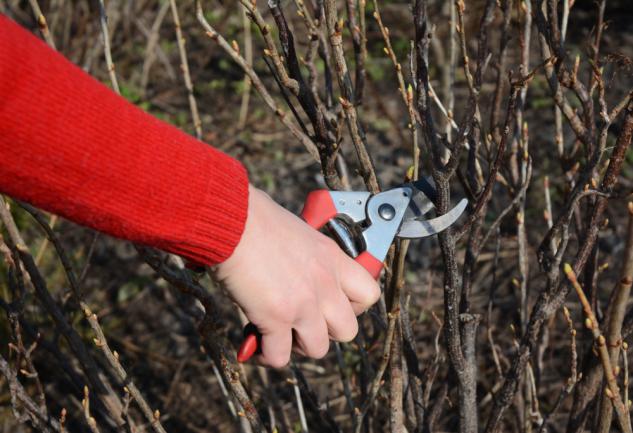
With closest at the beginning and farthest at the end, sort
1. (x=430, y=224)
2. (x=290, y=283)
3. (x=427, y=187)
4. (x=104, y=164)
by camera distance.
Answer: (x=104, y=164), (x=290, y=283), (x=430, y=224), (x=427, y=187)

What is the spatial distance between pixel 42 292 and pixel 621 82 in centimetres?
299

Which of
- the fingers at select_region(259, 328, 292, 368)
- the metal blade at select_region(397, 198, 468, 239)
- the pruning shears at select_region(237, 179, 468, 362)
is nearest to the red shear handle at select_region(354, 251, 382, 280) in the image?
the pruning shears at select_region(237, 179, 468, 362)

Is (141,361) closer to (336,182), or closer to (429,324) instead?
(429,324)

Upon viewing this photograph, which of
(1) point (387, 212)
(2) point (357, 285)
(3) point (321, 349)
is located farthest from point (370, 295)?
(1) point (387, 212)

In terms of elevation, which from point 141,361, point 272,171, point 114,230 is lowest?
point 141,361

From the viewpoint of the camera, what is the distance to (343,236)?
157cm

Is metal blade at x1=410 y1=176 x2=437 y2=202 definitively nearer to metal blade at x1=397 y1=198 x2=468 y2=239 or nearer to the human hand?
metal blade at x1=397 y1=198 x2=468 y2=239

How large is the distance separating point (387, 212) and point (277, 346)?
39 centimetres

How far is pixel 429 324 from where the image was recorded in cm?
301

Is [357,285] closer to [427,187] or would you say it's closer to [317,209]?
[317,209]

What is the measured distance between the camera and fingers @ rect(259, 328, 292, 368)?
4.55 ft

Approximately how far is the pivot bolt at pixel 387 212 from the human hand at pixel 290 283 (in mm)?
187

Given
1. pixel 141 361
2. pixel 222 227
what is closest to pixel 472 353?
pixel 222 227

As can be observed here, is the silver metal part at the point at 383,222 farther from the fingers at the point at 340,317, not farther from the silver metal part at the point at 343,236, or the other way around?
the fingers at the point at 340,317
